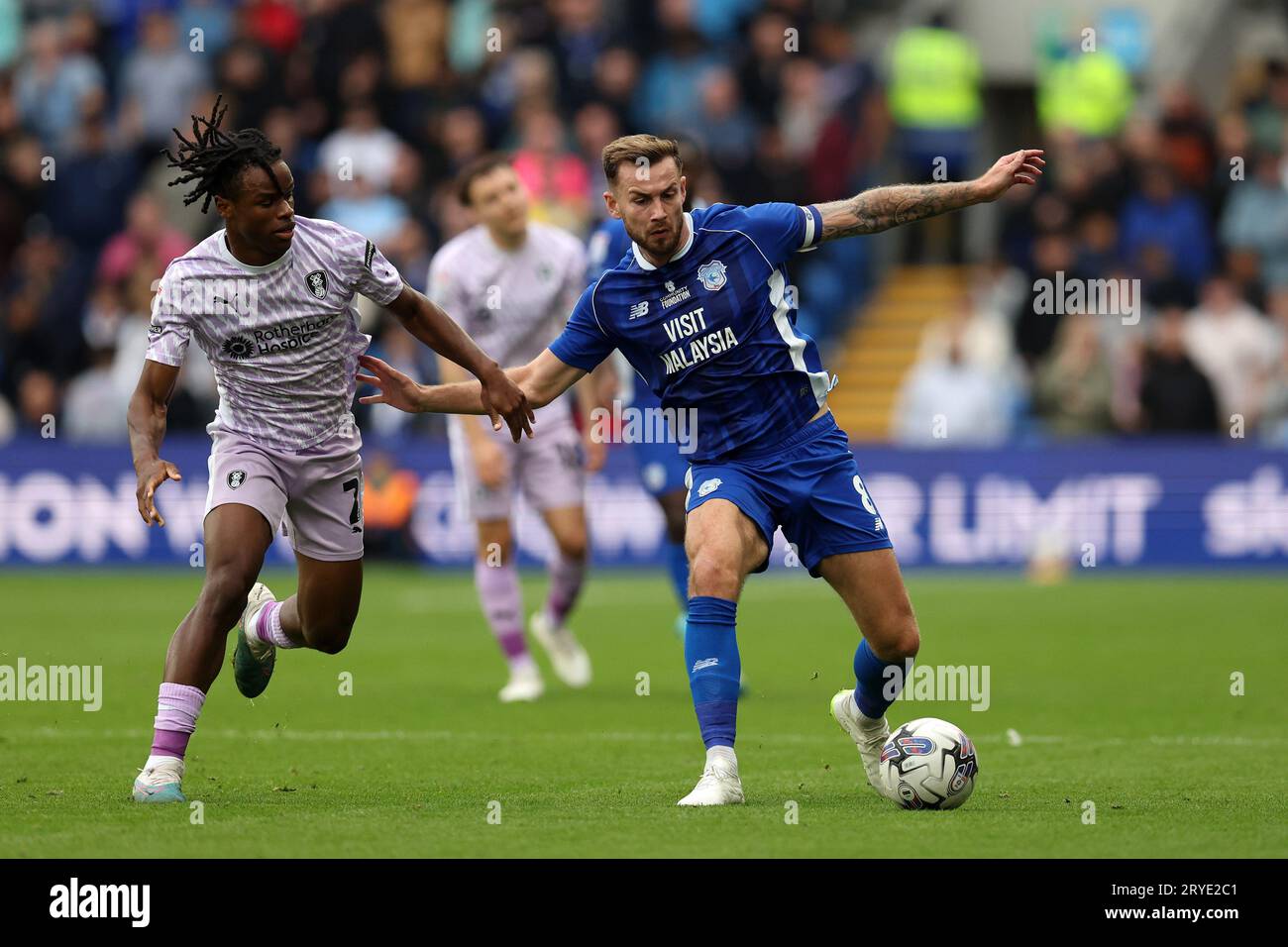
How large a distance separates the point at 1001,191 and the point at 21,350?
17.1 metres

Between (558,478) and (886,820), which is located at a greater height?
(558,478)

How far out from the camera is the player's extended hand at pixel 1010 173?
326 inches

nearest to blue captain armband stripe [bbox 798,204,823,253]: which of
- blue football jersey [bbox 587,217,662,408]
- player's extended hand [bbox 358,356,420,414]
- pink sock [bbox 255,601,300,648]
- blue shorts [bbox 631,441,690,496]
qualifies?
player's extended hand [bbox 358,356,420,414]

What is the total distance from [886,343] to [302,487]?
1703 centimetres

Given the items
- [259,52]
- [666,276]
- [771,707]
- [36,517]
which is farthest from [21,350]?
[666,276]

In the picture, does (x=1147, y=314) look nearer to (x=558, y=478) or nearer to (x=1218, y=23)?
(x=1218, y=23)

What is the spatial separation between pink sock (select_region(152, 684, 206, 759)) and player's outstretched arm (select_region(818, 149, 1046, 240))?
3.09 metres

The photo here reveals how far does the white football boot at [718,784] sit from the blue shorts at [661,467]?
461cm

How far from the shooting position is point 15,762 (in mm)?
9547

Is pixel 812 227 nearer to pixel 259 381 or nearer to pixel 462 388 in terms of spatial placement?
pixel 462 388

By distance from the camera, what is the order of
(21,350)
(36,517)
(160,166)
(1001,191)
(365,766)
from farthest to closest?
(160,166)
(21,350)
(36,517)
(365,766)
(1001,191)

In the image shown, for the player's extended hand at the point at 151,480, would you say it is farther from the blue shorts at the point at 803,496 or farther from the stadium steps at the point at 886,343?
the stadium steps at the point at 886,343

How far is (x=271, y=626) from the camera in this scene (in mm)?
9805

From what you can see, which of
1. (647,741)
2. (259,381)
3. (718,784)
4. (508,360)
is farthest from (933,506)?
(718,784)
